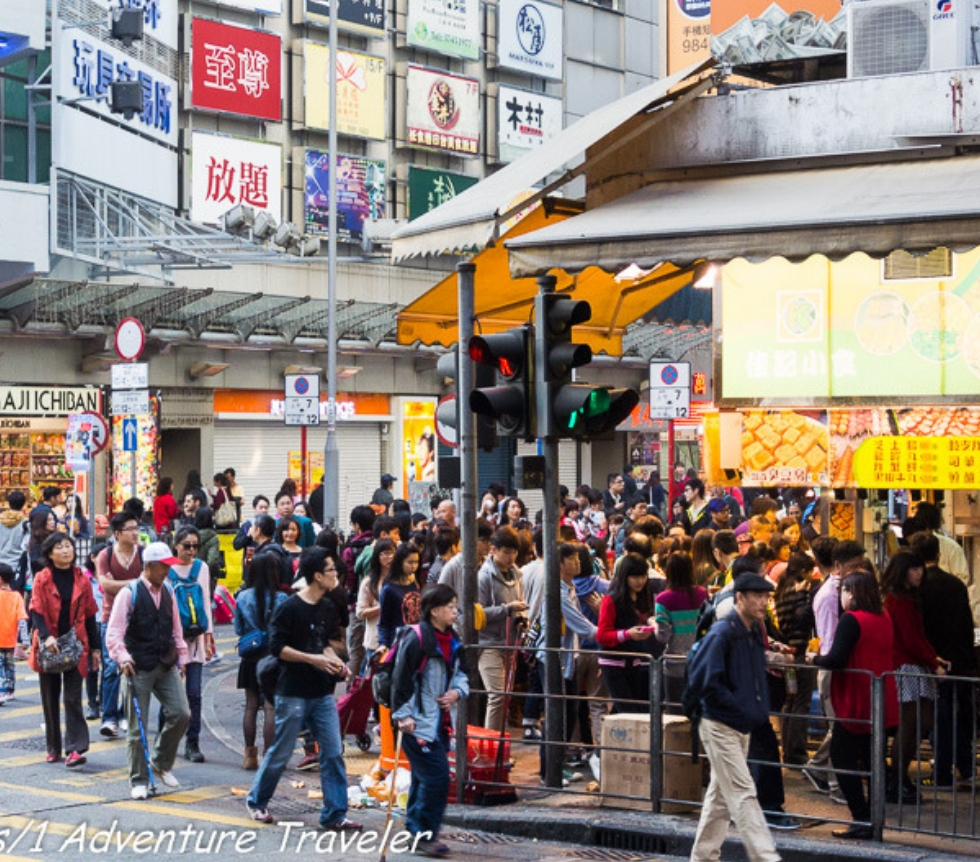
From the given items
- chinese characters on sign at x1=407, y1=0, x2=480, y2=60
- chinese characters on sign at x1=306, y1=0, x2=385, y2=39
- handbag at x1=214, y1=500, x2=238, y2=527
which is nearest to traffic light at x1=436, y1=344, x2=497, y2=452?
handbag at x1=214, y1=500, x2=238, y2=527

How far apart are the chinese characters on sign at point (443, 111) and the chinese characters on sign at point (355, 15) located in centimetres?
165

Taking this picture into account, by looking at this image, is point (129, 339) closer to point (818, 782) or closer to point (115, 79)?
point (115, 79)

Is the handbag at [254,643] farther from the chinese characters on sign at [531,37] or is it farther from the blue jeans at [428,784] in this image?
the chinese characters on sign at [531,37]

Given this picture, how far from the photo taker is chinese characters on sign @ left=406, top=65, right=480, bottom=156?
43500 mm

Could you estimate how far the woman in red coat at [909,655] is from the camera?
10750 millimetres

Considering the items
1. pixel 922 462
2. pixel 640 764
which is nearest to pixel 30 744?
pixel 640 764

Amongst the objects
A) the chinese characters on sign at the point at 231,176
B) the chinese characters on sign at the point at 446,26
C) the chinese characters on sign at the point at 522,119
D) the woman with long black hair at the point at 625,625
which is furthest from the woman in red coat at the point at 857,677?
the chinese characters on sign at the point at 522,119

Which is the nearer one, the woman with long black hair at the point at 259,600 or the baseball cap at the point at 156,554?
the woman with long black hair at the point at 259,600

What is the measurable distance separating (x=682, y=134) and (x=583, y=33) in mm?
38788

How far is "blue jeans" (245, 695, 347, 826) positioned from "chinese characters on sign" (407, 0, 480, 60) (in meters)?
34.7

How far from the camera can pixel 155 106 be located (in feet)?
105

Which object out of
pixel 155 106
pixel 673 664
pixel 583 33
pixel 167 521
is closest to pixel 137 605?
pixel 673 664

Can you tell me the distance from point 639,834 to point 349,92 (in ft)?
109

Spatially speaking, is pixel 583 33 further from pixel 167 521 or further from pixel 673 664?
pixel 673 664
